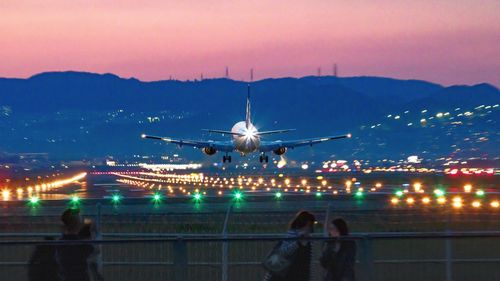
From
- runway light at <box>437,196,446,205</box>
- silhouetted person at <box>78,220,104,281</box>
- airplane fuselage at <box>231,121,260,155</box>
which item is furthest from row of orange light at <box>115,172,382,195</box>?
silhouetted person at <box>78,220,104,281</box>

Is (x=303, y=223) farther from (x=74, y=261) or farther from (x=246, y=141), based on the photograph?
(x=246, y=141)

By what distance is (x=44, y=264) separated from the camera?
642 inches

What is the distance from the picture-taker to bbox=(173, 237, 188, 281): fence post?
15797mm

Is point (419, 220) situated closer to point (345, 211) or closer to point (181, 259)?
point (345, 211)

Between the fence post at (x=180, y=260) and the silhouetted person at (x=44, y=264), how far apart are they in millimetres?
1753

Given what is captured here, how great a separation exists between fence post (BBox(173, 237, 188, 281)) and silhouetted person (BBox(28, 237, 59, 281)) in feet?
5.75

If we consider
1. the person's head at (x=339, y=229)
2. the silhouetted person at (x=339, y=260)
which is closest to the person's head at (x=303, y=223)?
the silhouetted person at (x=339, y=260)

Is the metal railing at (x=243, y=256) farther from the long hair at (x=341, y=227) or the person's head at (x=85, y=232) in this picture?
the person's head at (x=85, y=232)

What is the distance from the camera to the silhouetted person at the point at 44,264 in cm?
1623

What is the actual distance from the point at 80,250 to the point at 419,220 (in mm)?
15169

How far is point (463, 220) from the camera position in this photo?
95.9 feet

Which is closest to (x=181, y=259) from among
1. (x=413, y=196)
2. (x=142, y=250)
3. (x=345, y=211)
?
(x=142, y=250)

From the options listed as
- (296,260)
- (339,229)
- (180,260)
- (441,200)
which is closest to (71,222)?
(180,260)

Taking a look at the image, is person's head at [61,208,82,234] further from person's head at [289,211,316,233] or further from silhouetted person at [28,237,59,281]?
person's head at [289,211,316,233]
